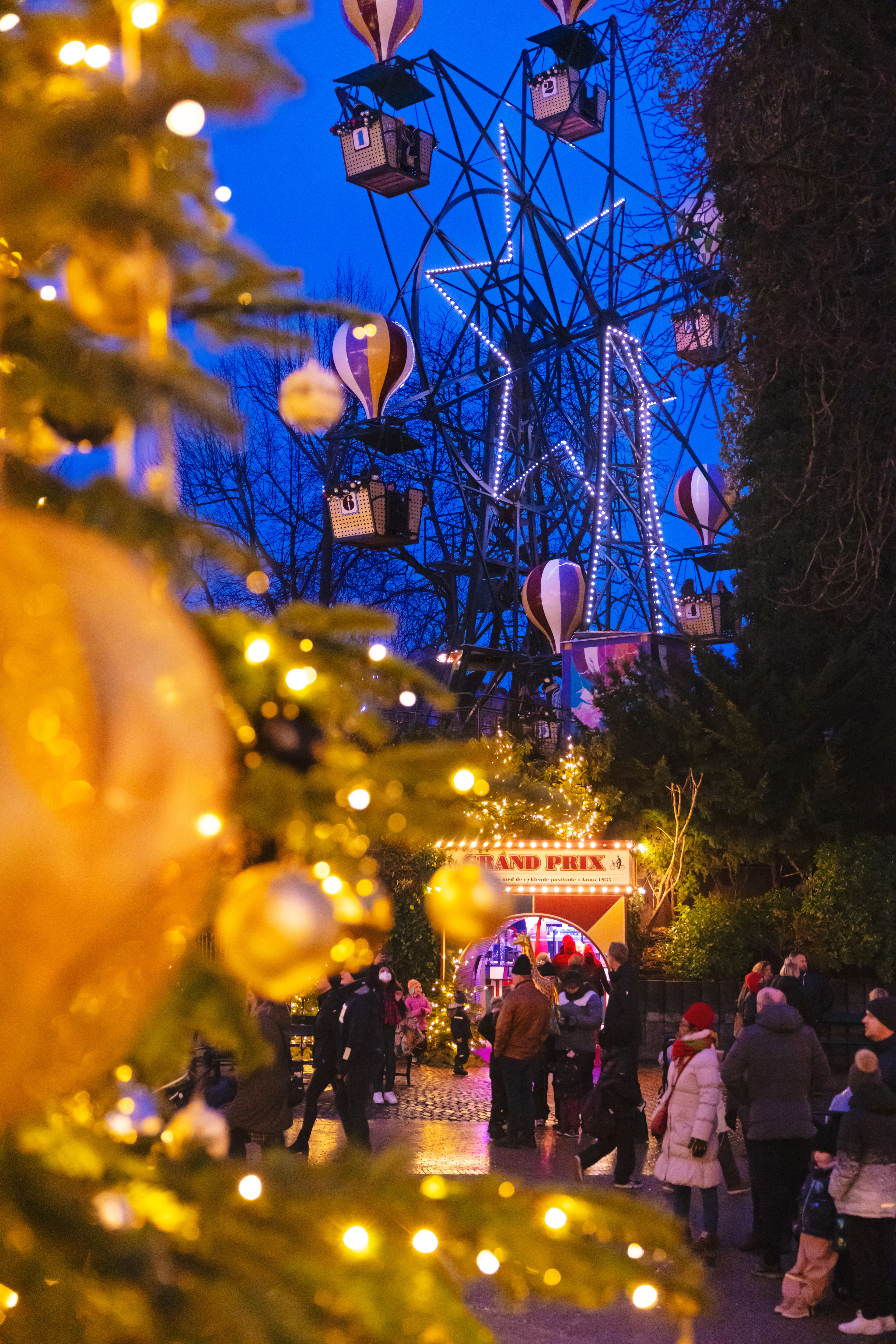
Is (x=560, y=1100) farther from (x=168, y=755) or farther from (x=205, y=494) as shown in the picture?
(x=205, y=494)

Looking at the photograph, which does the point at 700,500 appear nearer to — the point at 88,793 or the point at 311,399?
the point at 311,399

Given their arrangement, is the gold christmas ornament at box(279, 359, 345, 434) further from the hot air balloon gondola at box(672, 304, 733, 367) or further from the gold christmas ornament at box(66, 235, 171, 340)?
the hot air balloon gondola at box(672, 304, 733, 367)

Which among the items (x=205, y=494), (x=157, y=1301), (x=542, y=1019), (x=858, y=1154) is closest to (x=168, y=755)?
(x=157, y=1301)

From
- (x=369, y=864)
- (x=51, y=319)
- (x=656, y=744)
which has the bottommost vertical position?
(x=369, y=864)

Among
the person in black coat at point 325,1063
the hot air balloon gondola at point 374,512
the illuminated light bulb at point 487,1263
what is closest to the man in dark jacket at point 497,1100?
the person in black coat at point 325,1063

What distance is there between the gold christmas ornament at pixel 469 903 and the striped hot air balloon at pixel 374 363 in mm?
22492

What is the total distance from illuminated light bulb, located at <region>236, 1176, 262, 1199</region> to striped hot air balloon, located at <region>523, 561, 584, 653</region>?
26.1m

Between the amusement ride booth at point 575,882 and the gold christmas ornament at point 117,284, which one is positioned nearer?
the gold christmas ornament at point 117,284

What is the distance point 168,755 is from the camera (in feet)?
3.37

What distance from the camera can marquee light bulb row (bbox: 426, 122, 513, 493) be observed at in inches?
1070

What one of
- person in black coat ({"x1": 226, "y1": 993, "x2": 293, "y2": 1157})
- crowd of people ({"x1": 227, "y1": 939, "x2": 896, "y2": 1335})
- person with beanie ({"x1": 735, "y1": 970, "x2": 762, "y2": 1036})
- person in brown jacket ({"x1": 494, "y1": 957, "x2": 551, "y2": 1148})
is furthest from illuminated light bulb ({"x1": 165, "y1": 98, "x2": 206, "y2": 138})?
person in brown jacket ({"x1": 494, "y1": 957, "x2": 551, "y2": 1148})

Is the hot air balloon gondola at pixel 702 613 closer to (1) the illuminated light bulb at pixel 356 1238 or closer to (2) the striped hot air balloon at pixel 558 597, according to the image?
(2) the striped hot air balloon at pixel 558 597

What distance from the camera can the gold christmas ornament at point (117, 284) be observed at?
130 centimetres

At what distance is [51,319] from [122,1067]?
81 centimetres
